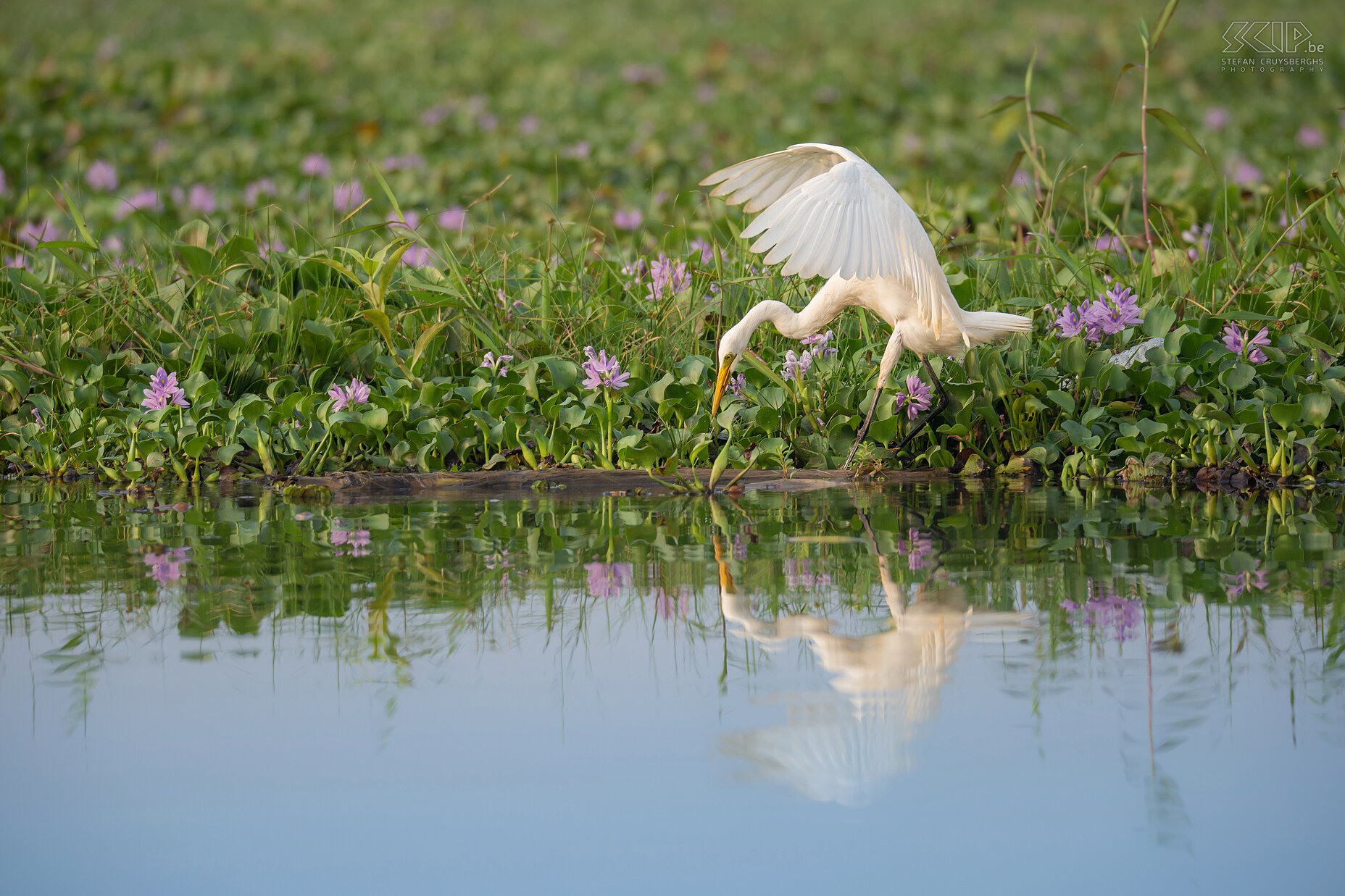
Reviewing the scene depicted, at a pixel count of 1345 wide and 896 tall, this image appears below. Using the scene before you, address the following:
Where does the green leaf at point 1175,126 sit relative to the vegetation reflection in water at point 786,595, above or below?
above

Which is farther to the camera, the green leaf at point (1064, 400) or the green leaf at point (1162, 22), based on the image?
the green leaf at point (1162, 22)

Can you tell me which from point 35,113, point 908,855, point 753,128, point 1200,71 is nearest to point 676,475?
point 908,855

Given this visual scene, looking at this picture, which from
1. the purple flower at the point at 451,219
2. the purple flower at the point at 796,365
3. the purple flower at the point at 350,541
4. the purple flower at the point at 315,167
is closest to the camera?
the purple flower at the point at 350,541

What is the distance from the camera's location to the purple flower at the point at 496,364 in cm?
441

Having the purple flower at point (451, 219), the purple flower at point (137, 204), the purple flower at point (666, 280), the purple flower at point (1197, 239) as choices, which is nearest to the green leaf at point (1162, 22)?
the purple flower at point (1197, 239)

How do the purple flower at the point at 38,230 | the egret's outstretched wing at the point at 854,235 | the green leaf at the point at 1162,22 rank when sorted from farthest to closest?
the purple flower at the point at 38,230
the green leaf at the point at 1162,22
the egret's outstretched wing at the point at 854,235

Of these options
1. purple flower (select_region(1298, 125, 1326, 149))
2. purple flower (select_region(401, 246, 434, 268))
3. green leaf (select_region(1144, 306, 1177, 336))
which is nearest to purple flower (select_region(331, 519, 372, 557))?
purple flower (select_region(401, 246, 434, 268))

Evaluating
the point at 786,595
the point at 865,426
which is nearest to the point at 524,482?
the point at 865,426

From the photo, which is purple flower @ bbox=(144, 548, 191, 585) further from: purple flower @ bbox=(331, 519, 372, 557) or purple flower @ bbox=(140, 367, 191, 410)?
purple flower @ bbox=(140, 367, 191, 410)

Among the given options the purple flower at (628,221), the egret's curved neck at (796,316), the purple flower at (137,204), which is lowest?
the egret's curved neck at (796,316)

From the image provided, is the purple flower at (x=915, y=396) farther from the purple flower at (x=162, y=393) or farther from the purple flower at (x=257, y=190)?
the purple flower at (x=257, y=190)

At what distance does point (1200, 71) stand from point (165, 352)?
1320 centimetres

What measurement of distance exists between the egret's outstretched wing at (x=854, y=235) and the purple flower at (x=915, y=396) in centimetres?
18

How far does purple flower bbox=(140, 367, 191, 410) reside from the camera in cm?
421
